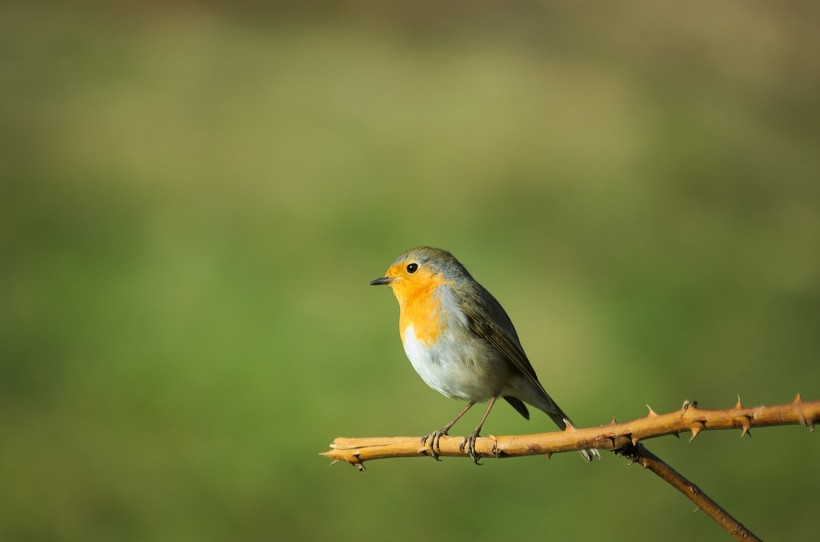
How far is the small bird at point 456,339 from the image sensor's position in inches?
96.7

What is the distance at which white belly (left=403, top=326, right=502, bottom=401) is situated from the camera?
96.7 inches

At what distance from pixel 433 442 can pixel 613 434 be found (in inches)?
35.0

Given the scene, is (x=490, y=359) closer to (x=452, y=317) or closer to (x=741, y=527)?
(x=452, y=317)

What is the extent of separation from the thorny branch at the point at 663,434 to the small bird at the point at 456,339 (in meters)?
0.97

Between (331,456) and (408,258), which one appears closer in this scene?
(331,456)

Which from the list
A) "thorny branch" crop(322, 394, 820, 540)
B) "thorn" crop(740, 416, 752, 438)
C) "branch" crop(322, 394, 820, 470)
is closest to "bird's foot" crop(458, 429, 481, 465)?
"branch" crop(322, 394, 820, 470)

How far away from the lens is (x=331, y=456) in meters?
1.54

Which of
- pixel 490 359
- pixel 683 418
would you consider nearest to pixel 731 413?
pixel 683 418

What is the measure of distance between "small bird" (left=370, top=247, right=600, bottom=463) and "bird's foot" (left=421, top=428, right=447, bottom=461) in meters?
0.20

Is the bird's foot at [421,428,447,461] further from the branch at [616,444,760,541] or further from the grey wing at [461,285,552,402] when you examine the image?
the branch at [616,444,760,541]

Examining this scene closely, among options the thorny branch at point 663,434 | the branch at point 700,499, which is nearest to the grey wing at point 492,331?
the thorny branch at point 663,434

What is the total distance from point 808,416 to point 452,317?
5.34 ft

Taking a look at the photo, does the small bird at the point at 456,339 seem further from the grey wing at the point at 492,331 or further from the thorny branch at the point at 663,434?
the thorny branch at the point at 663,434

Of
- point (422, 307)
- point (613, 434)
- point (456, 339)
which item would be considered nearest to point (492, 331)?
point (456, 339)
